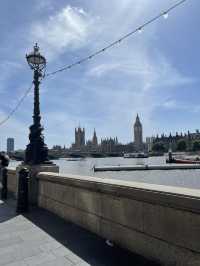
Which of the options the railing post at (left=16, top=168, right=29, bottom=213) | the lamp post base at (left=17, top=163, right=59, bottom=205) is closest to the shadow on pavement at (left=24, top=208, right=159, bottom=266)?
the railing post at (left=16, top=168, right=29, bottom=213)

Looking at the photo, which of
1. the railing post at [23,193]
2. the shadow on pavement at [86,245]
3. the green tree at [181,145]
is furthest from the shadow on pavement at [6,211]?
the green tree at [181,145]

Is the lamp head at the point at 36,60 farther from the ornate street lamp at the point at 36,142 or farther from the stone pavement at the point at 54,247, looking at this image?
the stone pavement at the point at 54,247

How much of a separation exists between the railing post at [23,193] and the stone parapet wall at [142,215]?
221 centimetres

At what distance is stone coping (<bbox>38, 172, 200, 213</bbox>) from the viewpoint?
3771 mm

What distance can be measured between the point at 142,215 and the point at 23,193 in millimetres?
5244

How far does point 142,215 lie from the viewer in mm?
4629

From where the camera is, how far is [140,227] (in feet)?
15.4

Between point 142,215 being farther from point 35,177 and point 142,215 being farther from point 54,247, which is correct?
point 35,177

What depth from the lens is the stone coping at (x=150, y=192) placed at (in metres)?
3.77

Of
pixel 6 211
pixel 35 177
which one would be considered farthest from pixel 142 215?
pixel 35 177

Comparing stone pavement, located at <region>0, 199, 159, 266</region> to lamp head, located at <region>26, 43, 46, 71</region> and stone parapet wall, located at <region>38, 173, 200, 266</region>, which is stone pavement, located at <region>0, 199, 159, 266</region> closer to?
stone parapet wall, located at <region>38, 173, 200, 266</region>

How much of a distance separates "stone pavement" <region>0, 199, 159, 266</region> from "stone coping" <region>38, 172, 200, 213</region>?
0.84 metres

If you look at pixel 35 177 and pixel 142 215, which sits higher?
pixel 35 177

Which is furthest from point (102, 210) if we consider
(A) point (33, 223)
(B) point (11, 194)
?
(B) point (11, 194)
